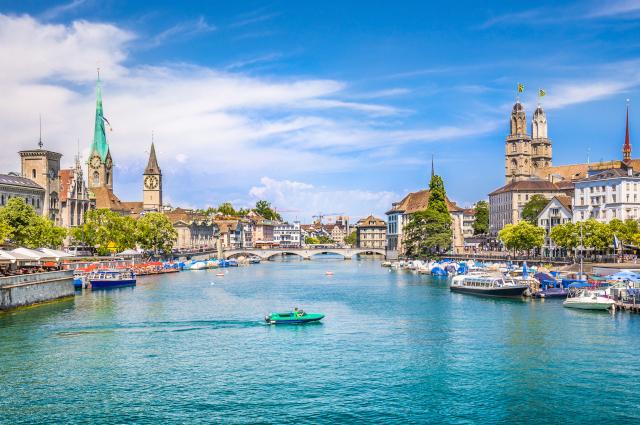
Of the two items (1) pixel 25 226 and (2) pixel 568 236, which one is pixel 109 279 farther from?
(2) pixel 568 236

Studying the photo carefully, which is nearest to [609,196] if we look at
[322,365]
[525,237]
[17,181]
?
[525,237]

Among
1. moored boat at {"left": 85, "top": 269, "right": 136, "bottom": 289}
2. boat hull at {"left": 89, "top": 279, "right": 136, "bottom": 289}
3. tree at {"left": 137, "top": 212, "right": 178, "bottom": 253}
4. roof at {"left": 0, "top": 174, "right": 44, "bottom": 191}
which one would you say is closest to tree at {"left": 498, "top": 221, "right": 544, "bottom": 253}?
moored boat at {"left": 85, "top": 269, "right": 136, "bottom": 289}

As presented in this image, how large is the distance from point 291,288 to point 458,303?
2725 centimetres

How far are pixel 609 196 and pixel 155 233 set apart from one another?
3176 inches

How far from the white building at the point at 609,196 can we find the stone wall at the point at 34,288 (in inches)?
3266

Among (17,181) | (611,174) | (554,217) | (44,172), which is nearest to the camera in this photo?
(611,174)

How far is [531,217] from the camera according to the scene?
148375 mm

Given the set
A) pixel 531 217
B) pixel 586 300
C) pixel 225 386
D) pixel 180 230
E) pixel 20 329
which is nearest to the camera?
pixel 225 386

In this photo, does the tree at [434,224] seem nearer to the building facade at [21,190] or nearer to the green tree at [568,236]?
the green tree at [568,236]

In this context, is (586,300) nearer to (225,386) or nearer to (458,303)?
(458,303)

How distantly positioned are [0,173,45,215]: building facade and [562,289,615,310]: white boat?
88.4 metres

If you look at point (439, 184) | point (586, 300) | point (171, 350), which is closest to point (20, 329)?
point (171, 350)

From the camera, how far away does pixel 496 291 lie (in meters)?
73.1

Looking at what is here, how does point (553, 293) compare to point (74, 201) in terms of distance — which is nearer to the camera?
point (553, 293)
